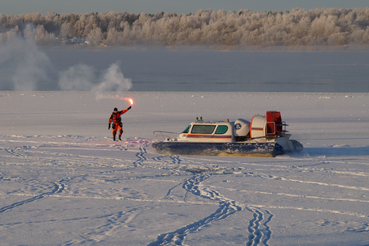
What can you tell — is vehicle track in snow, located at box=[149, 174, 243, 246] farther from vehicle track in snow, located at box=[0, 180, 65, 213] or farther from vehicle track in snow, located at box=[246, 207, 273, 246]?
vehicle track in snow, located at box=[0, 180, 65, 213]

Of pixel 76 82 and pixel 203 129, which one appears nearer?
pixel 203 129

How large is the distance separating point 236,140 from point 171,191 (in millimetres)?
5731

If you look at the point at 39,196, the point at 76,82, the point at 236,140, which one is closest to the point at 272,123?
the point at 236,140

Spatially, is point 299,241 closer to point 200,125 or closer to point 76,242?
point 76,242

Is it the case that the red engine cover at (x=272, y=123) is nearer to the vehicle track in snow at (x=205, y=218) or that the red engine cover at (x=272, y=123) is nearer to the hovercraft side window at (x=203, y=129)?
the hovercraft side window at (x=203, y=129)

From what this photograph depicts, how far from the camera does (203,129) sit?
18422 millimetres

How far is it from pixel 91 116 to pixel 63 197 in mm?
18044

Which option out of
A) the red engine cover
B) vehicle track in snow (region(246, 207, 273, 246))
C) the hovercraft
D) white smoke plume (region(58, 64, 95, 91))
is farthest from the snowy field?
white smoke plume (region(58, 64, 95, 91))

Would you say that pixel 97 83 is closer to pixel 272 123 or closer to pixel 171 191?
pixel 272 123

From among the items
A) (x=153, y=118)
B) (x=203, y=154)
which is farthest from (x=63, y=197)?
(x=153, y=118)

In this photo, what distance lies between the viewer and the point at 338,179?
1449cm

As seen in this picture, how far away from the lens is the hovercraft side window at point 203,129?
18281mm

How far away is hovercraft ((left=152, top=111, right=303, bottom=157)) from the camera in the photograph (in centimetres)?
1772

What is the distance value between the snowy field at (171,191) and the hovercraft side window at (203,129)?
38.6 inches
